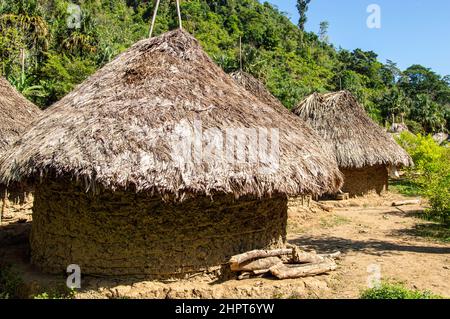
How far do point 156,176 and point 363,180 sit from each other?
33.2ft

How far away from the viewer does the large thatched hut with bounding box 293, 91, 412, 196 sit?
513 inches

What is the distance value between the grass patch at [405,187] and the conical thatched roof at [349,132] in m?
1.17

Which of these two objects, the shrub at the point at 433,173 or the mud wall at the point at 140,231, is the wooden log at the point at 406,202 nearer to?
the shrub at the point at 433,173

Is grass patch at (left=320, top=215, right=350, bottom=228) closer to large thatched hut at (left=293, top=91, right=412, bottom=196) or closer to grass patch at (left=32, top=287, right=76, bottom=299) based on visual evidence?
large thatched hut at (left=293, top=91, right=412, bottom=196)

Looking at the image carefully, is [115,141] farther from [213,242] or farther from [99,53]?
[99,53]

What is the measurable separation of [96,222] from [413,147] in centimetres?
1578

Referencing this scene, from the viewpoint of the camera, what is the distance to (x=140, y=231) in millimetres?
5285

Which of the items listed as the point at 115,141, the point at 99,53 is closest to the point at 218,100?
the point at 115,141

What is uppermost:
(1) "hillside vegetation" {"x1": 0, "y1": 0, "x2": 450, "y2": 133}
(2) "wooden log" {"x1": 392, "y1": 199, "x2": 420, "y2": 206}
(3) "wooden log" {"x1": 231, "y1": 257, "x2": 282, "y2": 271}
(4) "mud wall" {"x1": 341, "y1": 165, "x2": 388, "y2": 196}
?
(1) "hillside vegetation" {"x1": 0, "y1": 0, "x2": 450, "y2": 133}

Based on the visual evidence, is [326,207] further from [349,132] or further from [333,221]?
[349,132]

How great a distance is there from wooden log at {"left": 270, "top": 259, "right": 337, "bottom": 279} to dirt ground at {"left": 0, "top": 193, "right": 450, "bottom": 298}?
82 mm

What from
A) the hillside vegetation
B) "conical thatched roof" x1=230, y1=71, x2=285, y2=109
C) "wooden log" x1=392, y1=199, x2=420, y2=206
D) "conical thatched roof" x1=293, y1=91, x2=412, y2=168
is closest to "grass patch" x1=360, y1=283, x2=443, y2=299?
"conical thatched roof" x1=230, y1=71, x2=285, y2=109

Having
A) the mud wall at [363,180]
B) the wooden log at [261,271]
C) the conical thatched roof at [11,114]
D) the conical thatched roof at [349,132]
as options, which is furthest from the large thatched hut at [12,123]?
the mud wall at [363,180]

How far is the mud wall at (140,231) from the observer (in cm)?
526
